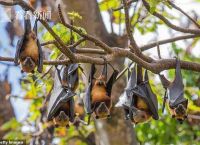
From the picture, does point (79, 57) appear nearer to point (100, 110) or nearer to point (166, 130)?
point (100, 110)

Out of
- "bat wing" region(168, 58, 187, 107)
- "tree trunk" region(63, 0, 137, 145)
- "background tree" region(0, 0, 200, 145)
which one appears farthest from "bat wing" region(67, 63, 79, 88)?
"tree trunk" region(63, 0, 137, 145)

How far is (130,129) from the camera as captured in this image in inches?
194

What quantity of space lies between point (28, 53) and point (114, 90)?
218 cm

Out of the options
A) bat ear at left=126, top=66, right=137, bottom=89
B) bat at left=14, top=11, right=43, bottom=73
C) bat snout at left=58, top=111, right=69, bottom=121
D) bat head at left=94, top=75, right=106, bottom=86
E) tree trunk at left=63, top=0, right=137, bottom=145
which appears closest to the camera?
bat at left=14, top=11, right=43, bottom=73

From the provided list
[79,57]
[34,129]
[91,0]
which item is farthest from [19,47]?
[34,129]

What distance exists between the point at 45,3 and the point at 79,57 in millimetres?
2986

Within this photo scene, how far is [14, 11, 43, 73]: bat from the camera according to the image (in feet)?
9.75

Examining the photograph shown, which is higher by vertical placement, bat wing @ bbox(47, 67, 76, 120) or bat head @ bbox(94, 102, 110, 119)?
bat wing @ bbox(47, 67, 76, 120)

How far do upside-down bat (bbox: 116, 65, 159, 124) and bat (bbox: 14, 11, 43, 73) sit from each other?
810mm

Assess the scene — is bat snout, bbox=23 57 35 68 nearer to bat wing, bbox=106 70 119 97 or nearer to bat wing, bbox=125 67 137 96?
bat wing, bbox=106 70 119 97

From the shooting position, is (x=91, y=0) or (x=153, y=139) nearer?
(x=91, y=0)

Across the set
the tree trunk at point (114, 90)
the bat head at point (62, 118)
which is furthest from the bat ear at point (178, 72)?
the tree trunk at point (114, 90)

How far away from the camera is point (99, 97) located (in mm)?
3404

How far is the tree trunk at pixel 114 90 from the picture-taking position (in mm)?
4844
